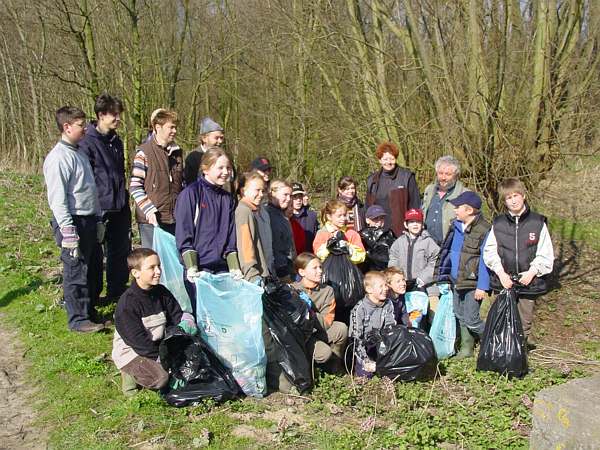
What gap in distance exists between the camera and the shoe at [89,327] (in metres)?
5.23

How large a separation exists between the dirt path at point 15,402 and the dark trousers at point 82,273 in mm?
544

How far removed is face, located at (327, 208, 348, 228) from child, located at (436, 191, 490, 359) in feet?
2.93

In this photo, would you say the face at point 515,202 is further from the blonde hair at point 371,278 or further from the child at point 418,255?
the blonde hair at point 371,278

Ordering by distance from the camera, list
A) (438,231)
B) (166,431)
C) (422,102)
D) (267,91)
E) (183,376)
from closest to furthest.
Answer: (166,431), (183,376), (438,231), (422,102), (267,91)

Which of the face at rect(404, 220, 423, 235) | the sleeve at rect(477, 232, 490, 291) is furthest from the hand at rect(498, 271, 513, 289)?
the face at rect(404, 220, 423, 235)

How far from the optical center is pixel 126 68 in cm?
1263

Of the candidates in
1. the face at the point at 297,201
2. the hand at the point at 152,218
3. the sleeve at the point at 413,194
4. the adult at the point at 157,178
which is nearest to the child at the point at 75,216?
the adult at the point at 157,178

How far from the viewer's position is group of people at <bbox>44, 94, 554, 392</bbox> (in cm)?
427

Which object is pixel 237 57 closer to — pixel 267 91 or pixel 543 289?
pixel 267 91

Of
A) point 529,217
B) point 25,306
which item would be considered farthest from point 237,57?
point 529,217

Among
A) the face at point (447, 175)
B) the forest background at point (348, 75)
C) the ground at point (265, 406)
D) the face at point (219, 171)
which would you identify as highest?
the forest background at point (348, 75)

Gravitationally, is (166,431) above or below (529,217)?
below

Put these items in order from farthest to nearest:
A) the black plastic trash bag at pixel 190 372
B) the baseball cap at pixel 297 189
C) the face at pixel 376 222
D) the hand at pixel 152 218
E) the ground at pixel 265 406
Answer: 1. the face at pixel 376 222
2. the baseball cap at pixel 297 189
3. the hand at pixel 152 218
4. the black plastic trash bag at pixel 190 372
5. the ground at pixel 265 406

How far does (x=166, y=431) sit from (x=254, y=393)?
2.24 ft
